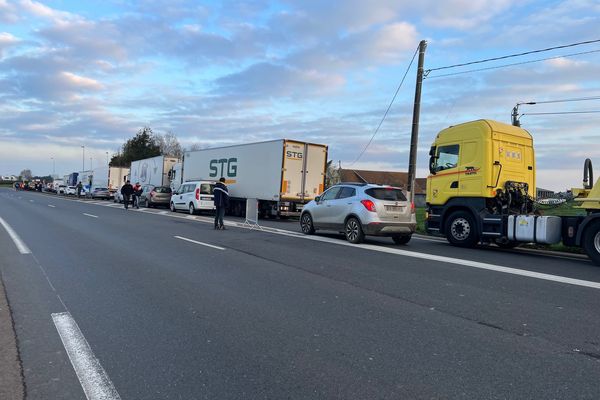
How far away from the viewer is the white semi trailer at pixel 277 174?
22922 mm

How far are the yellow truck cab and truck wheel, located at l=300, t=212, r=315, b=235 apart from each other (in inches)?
138

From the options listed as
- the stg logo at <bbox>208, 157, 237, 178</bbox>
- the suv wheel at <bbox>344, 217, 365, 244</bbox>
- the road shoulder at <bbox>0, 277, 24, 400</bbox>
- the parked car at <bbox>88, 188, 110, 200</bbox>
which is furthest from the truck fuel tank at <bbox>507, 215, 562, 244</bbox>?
the parked car at <bbox>88, 188, 110, 200</bbox>

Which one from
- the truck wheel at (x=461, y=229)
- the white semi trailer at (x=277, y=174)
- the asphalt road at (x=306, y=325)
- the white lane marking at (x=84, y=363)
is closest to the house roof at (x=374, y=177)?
the white semi trailer at (x=277, y=174)

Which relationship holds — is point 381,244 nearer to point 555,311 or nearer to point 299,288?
point 299,288

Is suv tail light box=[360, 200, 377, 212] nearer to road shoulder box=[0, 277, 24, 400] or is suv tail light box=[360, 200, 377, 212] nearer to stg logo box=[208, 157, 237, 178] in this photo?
road shoulder box=[0, 277, 24, 400]

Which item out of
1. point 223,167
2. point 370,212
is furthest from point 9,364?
Result: point 223,167

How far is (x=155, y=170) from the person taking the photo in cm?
3728

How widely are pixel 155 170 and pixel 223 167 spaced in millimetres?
11640

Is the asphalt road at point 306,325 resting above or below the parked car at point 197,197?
below

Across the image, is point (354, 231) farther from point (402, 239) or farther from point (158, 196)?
point (158, 196)

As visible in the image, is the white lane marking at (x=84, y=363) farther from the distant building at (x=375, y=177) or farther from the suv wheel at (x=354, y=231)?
the distant building at (x=375, y=177)

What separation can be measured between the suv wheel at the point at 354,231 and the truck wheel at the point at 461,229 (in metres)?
2.37

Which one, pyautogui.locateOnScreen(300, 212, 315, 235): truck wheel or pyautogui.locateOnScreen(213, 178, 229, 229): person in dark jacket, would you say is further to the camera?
pyautogui.locateOnScreen(213, 178, 229, 229): person in dark jacket

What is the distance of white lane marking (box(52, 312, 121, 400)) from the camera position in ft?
12.2
